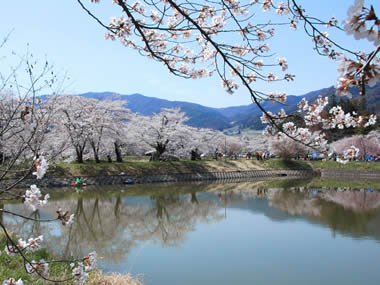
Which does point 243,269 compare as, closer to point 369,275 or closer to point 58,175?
point 369,275

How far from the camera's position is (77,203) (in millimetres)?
10555

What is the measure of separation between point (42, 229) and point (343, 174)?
20210mm

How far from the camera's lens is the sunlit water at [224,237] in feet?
15.7

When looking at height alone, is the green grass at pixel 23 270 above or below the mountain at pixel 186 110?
below

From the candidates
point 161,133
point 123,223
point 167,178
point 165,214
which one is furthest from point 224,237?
point 161,133

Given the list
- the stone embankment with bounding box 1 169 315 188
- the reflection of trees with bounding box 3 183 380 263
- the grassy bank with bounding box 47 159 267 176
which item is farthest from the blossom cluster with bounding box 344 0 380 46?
the grassy bank with bounding box 47 159 267 176

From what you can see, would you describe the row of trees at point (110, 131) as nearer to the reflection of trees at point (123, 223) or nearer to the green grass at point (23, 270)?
the reflection of trees at point (123, 223)

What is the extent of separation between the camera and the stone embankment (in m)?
14.7

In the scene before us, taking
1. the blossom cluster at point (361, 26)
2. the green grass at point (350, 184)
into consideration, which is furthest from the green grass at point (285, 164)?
the blossom cluster at point (361, 26)

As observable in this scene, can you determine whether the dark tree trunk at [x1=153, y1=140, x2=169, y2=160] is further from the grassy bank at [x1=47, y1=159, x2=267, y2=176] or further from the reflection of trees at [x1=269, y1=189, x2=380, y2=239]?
the reflection of trees at [x1=269, y1=189, x2=380, y2=239]

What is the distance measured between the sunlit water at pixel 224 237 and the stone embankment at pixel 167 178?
3.26 metres

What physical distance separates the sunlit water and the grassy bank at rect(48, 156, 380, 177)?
14.2 ft

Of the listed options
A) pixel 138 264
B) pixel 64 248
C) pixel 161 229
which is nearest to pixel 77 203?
pixel 161 229

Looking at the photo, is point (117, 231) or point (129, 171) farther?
point (129, 171)
